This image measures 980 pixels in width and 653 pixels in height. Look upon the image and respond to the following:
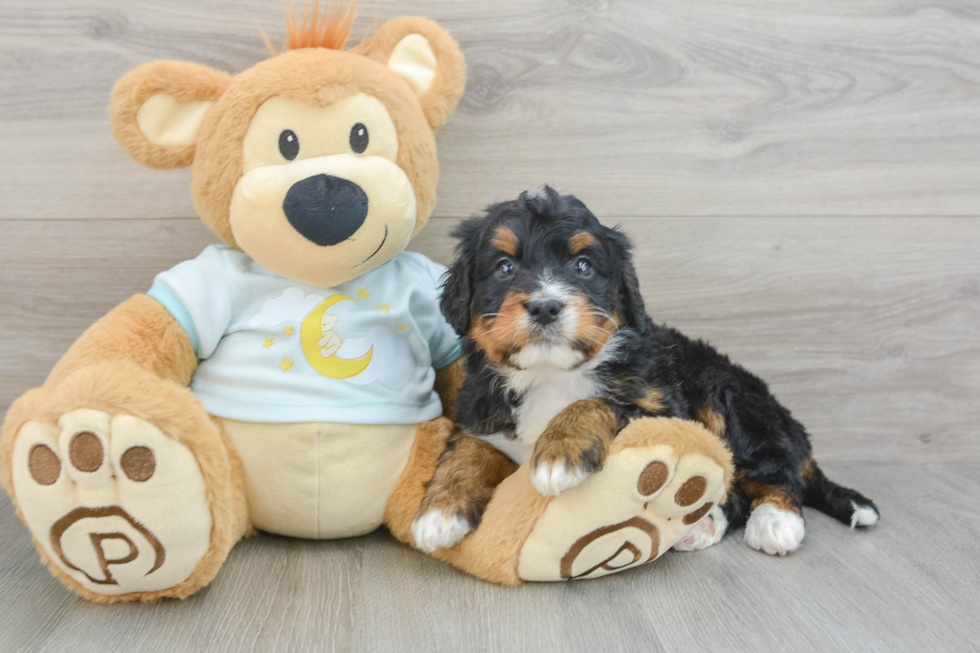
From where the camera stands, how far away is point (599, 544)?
1.47 m

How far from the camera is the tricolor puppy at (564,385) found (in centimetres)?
141

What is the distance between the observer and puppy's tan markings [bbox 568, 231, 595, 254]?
1522mm

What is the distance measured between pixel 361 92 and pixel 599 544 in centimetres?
116

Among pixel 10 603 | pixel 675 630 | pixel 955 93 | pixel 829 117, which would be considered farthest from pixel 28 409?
pixel 955 93

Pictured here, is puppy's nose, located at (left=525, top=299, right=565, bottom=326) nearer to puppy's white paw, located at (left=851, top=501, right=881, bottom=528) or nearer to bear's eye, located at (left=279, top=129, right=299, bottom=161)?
bear's eye, located at (left=279, top=129, right=299, bottom=161)

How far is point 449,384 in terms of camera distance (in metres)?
2.02

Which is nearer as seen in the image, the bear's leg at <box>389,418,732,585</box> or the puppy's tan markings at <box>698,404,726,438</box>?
the bear's leg at <box>389,418,732,585</box>

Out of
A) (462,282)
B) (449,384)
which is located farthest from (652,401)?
(449,384)

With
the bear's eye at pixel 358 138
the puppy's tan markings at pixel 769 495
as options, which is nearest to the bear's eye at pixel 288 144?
the bear's eye at pixel 358 138

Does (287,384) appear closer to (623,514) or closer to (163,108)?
(163,108)

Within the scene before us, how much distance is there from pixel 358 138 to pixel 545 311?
0.65 m

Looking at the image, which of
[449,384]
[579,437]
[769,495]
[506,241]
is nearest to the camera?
[579,437]

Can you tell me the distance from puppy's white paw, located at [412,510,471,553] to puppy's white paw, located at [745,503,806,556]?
2.49 ft

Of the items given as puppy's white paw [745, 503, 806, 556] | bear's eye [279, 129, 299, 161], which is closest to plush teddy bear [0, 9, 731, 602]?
bear's eye [279, 129, 299, 161]
